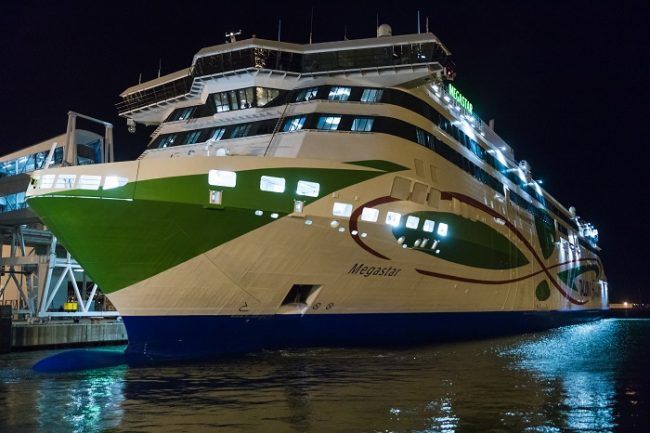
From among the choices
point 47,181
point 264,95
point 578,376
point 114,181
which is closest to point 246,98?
point 264,95

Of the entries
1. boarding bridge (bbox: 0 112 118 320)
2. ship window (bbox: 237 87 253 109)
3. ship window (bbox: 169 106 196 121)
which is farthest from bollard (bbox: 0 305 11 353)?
ship window (bbox: 237 87 253 109)

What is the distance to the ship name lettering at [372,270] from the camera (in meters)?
20.9

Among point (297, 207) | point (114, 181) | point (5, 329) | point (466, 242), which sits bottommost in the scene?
point (5, 329)

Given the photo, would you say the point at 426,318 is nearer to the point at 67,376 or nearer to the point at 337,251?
the point at 337,251

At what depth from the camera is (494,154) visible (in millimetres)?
34875

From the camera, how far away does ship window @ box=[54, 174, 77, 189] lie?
17.4 metres

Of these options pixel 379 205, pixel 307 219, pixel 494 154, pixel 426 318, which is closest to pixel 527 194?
pixel 494 154

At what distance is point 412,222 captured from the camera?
22.7 meters

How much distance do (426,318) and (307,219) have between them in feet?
28.2

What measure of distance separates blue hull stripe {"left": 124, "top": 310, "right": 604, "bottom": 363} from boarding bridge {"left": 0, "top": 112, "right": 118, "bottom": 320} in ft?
35.7

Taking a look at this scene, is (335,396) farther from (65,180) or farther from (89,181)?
(65,180)

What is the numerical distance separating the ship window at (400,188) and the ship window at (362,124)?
2.40 m

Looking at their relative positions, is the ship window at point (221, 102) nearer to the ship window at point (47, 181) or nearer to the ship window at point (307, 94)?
the ship window at point (307, 94)

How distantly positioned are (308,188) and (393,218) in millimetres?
4007
